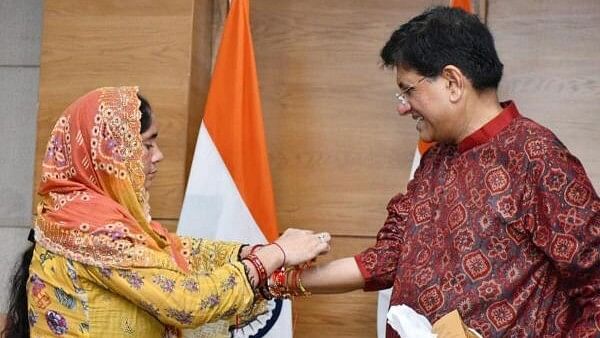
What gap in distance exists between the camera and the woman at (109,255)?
6.80 ft

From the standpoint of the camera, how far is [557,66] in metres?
3.22

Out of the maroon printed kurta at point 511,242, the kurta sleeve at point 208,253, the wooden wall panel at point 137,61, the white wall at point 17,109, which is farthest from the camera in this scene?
the white wall at point 17,109

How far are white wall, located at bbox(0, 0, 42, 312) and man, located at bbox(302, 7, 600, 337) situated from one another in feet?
6.80

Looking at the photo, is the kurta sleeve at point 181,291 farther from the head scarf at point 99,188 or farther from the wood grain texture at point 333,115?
the wood grain texture at point 333,115

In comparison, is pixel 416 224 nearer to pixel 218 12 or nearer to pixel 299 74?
pixel 299 74

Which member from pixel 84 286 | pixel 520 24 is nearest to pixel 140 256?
pixel 84 286

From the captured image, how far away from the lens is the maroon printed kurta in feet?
6.07

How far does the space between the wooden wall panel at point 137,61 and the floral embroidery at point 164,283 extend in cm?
111

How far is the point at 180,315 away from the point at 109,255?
0.22 meters

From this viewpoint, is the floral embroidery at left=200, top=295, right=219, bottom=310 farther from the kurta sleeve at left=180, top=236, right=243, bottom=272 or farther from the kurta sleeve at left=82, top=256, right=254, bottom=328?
the kurta sleeve at left=180, top=236, right=243, bottom=272

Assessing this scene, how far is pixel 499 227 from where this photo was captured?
6.35 ft

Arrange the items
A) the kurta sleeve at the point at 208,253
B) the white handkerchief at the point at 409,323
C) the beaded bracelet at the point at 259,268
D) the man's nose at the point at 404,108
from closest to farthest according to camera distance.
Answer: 1. the white handkerchief at the point at 409,323
2. the man's nose at the point at 404,108
3. the beaded bracelet at the point at 259,268
4. the kurta sleeve at the point at 208,253

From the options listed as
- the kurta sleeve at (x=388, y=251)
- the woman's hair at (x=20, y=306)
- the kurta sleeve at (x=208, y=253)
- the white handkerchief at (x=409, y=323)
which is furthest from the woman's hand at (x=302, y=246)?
the woman's hair at (x=20, y=306)

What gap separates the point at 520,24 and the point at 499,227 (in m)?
1.53
